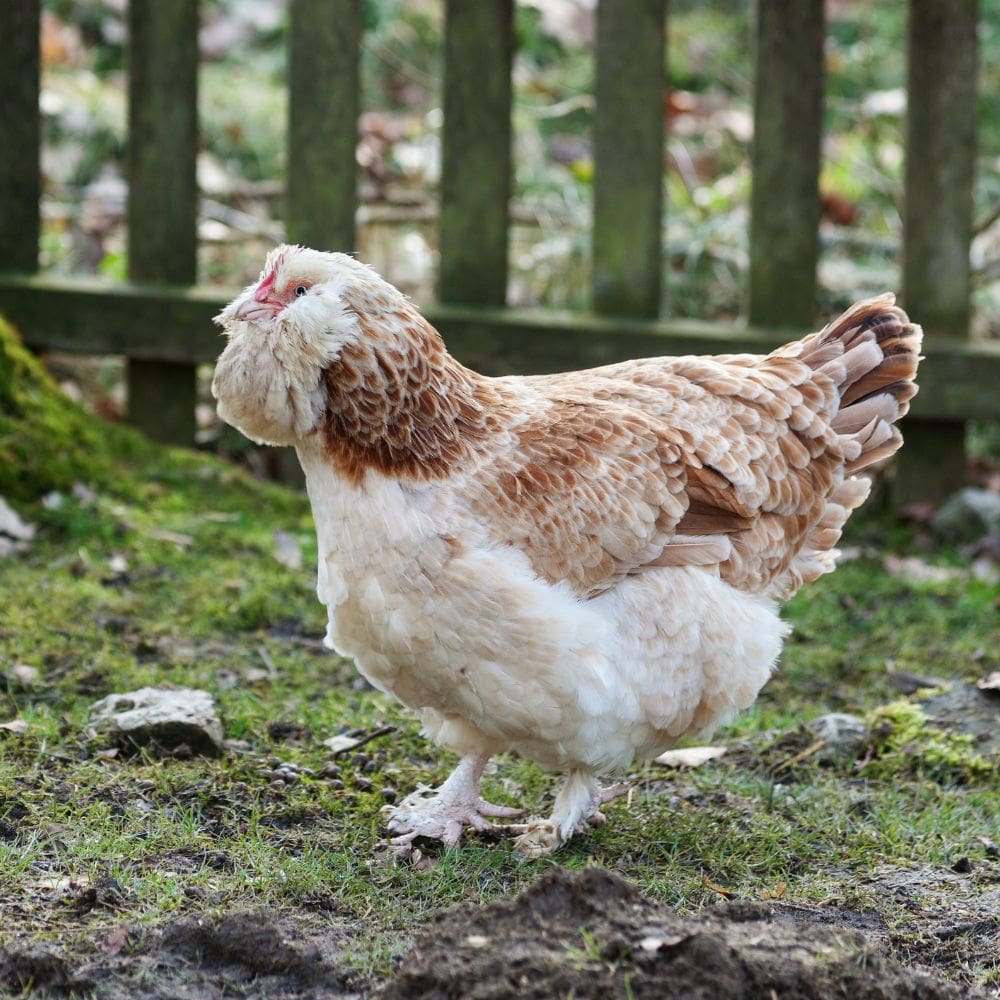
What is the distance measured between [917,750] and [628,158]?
9.55 feet

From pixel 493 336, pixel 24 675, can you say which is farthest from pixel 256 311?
pixel 493 336

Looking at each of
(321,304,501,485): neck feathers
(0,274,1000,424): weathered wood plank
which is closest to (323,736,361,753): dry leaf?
(321,304,501,485): neck feathers

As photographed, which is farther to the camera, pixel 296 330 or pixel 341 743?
pixel 341 743

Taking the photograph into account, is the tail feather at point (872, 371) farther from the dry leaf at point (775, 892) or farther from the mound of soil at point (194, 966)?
the mound of soil at point (194, 966)

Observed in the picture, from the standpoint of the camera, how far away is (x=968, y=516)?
19.1 ft

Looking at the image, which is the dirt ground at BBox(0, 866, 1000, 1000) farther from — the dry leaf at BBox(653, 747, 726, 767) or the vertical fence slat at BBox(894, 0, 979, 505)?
the vertical fence slat at BBox(894, 0, 979, 505)

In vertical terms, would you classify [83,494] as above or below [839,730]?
above

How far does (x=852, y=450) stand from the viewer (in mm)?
3867

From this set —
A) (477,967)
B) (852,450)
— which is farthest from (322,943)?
(852,450)

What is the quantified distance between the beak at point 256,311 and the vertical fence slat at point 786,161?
3.22 m

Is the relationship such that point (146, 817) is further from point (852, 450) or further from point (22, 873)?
point (852, 450)

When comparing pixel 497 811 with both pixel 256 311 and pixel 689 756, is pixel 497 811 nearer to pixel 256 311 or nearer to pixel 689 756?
pixel 689 756

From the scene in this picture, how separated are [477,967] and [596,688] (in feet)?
2.96

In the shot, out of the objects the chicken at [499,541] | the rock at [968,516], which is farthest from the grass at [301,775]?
the rock at [968,516]
